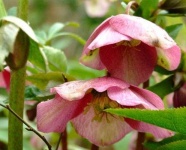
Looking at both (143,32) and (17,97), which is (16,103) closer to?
(17,97)

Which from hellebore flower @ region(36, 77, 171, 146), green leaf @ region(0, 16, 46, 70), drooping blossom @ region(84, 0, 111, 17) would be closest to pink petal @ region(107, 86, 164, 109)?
hellebore flower @ region(36, 77, 171, 146)

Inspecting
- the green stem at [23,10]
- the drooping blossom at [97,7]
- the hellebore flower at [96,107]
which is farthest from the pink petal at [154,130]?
the drooping blossom at [97,7]

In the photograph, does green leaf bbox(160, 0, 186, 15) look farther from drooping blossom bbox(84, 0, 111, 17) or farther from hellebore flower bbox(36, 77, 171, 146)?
drooping blossom bbox(84, 0, 111, 17)

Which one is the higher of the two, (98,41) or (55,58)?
(98,41)

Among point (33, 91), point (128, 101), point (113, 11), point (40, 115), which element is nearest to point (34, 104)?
point (33, 91)

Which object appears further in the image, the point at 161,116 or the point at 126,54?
the point at 126,54

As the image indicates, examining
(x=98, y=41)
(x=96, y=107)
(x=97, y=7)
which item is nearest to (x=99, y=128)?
(x=96, y=107)

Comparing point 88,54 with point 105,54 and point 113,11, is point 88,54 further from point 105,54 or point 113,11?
point 113,11
